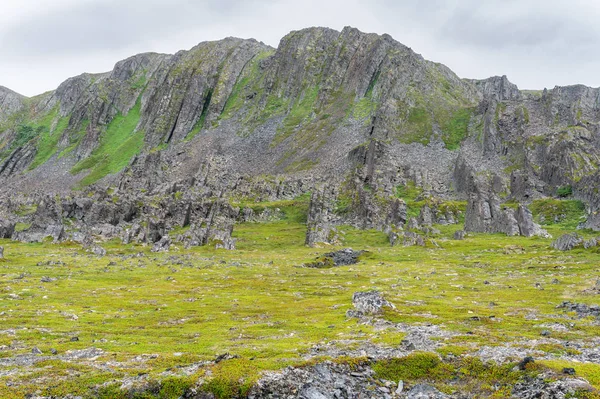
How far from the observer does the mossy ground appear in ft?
77.6

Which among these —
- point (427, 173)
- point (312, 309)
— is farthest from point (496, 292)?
point (427, 173)

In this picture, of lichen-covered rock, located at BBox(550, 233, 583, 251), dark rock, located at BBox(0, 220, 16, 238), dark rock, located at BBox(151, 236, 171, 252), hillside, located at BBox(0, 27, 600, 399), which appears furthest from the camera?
dark rock, located at BBox(0, 220, 16, 238)

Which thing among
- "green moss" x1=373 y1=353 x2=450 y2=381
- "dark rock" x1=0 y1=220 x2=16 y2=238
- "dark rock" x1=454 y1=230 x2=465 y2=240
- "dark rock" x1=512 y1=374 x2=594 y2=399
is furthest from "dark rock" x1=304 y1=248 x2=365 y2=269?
"dark rock" x1=0 y1=220 x2=16 y2=238

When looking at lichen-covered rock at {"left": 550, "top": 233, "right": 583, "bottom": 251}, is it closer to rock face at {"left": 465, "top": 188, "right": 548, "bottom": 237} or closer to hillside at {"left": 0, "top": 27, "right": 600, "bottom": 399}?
hillside at {"left": 0, "top": 27, "right": 600, "bottom": 399}

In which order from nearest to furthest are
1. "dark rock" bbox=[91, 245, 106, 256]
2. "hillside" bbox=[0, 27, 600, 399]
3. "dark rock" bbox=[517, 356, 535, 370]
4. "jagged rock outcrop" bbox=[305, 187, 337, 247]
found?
"hillside" bbox=[0, 27, 600, 399]
"dark rock" bbox=[517, 356, 535, 370]
"dark rock" bbox=[91, 245, 106, 256]
"jagged rock outcrop" bbox=[305, 187, 337, 247]

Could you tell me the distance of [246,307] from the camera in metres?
47.7

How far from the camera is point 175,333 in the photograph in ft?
113

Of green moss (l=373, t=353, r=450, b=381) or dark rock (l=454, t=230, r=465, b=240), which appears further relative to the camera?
dark rock (l=454, t=230, r=465, b=240)

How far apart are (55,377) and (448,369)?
20.8 metres

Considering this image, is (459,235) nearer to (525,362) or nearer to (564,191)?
(564,191)

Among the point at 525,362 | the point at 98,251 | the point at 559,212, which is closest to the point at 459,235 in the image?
the point at 559,212

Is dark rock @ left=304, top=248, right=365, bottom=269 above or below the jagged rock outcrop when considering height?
below

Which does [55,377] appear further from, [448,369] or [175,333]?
[448,369]

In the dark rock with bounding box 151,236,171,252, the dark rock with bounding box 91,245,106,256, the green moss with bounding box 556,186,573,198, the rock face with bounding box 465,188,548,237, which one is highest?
the green moss with bounding box 556,186,573,198
